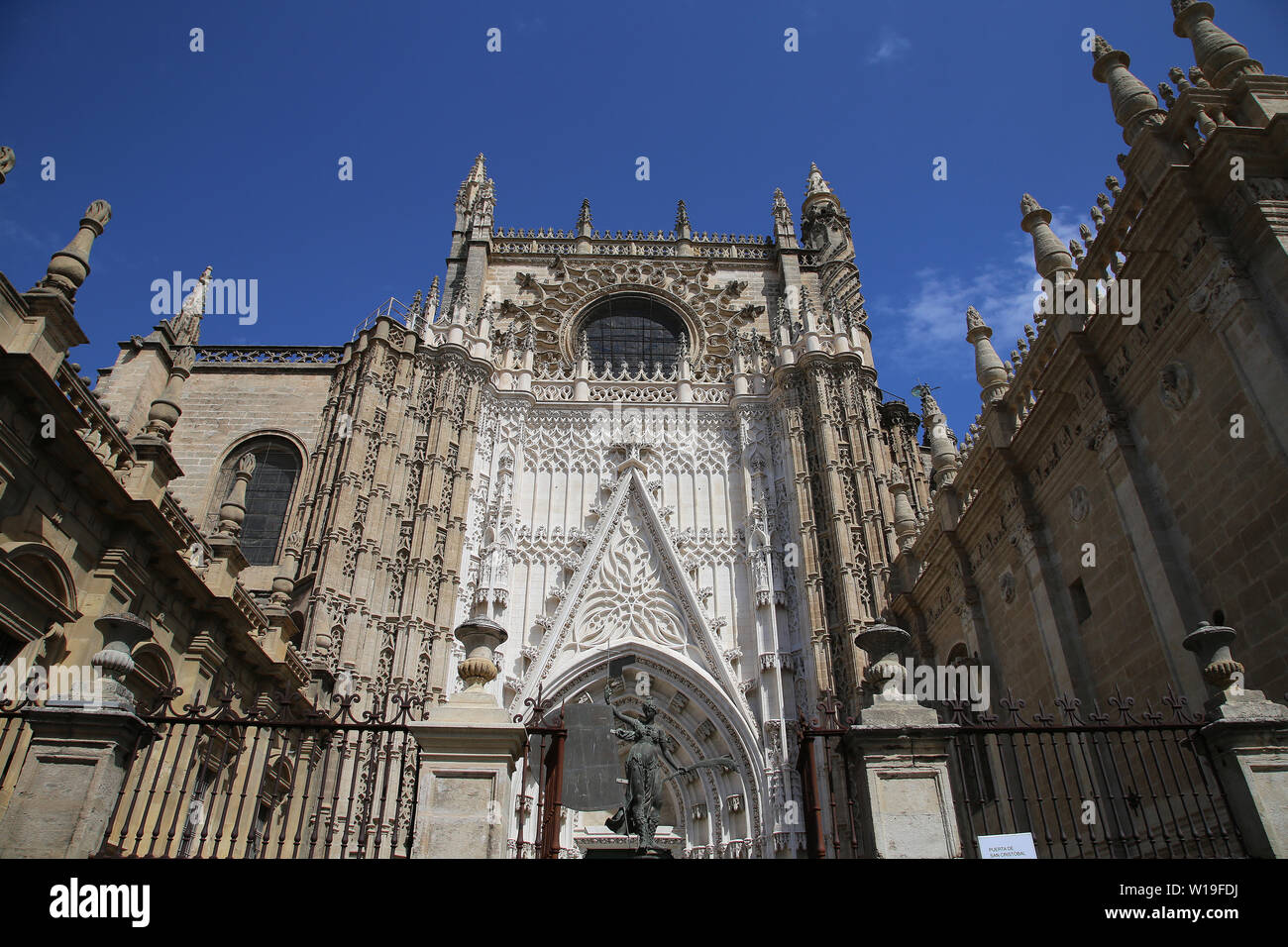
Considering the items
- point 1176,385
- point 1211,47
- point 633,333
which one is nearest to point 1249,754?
point 1176,385

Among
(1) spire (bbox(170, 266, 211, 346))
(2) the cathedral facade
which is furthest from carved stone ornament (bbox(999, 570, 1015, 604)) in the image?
(1) spire (bbox(170, 266, 211, 346))

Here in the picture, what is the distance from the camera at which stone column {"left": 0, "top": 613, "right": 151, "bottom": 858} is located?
5.67 m

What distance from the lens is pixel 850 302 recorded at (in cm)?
2697

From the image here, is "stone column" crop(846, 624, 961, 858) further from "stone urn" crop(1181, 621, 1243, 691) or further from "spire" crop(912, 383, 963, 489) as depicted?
"spire" crop(912, 383, 963, 489)

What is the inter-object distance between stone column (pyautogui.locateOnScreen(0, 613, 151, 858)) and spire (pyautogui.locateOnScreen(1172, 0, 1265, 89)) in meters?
12.8

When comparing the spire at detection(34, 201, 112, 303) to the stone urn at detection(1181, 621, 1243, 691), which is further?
the spire at detection(34, 201, 112, 303)

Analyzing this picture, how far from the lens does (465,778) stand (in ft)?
22.2

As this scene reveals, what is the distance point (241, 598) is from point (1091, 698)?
12738 mm

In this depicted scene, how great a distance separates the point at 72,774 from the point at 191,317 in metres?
20.2

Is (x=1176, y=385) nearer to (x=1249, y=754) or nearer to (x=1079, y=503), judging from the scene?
(x=1079, y=503)

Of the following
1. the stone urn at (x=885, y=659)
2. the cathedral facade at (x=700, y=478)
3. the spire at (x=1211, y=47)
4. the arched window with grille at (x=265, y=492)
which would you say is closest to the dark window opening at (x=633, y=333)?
the cathedral facade at (x=700, y=478)
